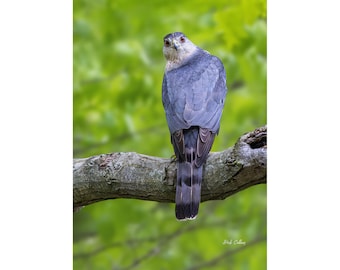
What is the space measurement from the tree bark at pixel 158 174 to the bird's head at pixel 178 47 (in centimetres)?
77

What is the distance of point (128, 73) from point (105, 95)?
244 millimetres

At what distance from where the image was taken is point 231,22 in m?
4.11

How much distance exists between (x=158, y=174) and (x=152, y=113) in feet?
2.88

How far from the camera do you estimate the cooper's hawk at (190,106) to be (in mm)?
3471

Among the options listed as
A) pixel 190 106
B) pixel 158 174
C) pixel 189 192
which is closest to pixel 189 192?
pixel 189 192

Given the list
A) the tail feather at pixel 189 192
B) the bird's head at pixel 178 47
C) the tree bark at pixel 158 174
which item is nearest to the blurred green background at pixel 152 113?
the bird's head at pixel 178 47

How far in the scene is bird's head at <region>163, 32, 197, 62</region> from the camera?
4.00 meters

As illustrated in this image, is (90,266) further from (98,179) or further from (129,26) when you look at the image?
(129,26)

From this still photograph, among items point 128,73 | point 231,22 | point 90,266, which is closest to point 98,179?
point 90,266

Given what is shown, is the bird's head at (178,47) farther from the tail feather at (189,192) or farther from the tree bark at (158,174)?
the tail feather at (189,192)

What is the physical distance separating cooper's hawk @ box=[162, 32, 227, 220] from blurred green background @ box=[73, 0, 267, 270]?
16 centimetres

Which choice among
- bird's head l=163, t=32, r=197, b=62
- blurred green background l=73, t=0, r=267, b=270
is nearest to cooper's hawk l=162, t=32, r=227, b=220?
bird's head l=163, t=32, r=197, b=62

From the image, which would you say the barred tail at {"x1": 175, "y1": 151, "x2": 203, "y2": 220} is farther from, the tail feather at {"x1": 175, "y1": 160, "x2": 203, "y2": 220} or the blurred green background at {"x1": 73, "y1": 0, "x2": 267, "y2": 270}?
the blurred green background at {"x1": 73, "y1": 0, "x2": 267, "y2": 270}

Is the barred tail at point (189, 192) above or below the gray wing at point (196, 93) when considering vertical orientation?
below
